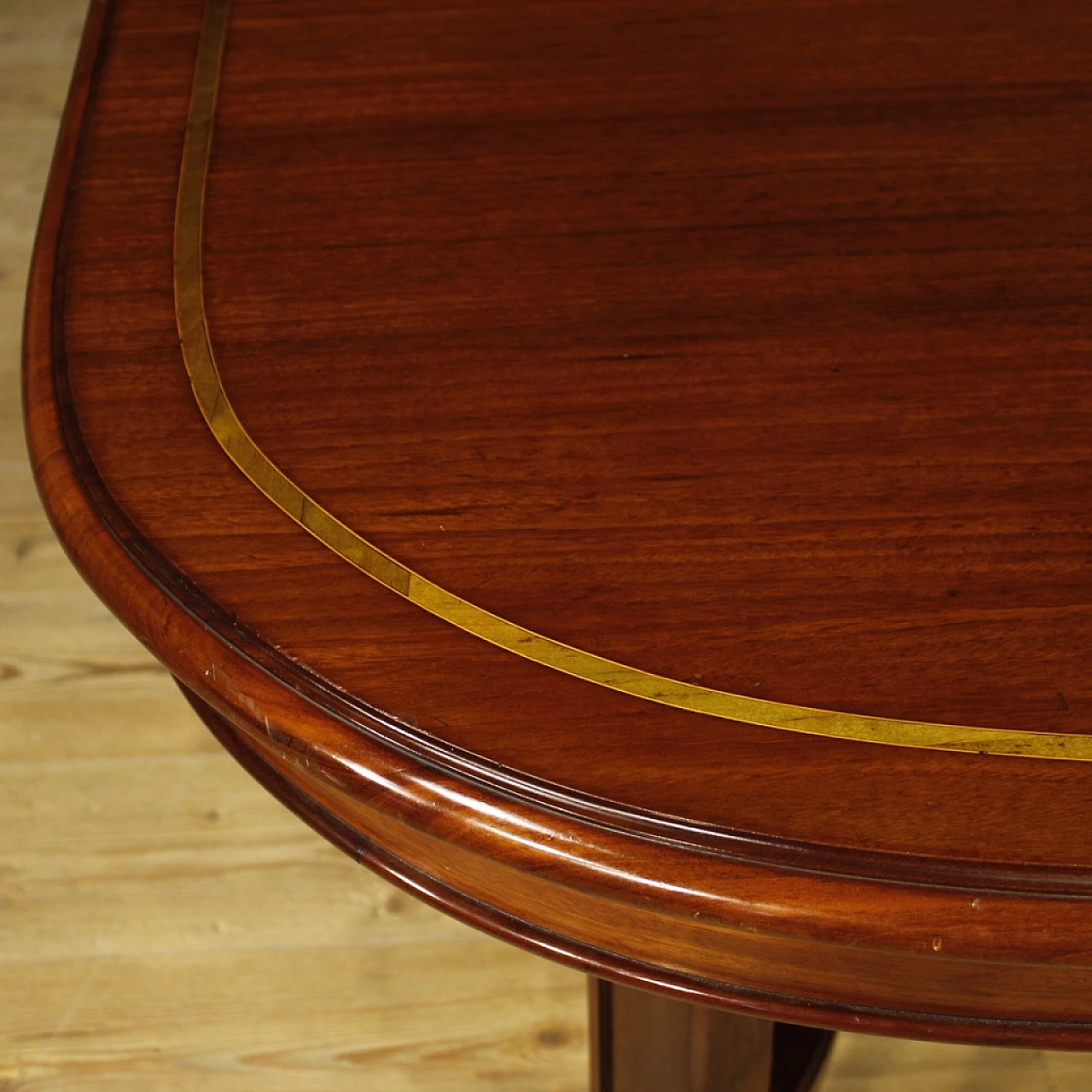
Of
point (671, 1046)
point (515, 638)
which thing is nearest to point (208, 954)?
point (671, 1046)

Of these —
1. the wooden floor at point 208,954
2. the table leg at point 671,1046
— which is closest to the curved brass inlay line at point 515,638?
the table leg at point 671,1046

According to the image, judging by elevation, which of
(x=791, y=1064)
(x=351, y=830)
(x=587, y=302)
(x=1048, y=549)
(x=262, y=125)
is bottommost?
(x=791, y=1064)

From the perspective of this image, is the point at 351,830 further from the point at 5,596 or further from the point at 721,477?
the point at 5,596

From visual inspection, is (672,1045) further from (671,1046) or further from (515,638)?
(515,638)

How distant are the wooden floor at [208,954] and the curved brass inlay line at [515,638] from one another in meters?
0.61

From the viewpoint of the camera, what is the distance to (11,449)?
154cm

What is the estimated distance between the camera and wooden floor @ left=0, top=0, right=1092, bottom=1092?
1024mm

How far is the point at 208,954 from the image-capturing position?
43.2 inches

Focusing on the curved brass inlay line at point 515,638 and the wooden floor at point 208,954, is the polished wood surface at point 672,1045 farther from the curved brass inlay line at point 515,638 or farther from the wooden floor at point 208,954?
the wooden floor at point 208,954

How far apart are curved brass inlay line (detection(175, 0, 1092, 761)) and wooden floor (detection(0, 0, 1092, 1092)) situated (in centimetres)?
61

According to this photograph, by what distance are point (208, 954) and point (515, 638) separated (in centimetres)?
70

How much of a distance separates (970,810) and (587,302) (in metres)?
0.30

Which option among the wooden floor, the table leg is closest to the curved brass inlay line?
the table leg

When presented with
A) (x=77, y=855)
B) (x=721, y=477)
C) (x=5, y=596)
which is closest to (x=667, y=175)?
(x=721, y=477)
